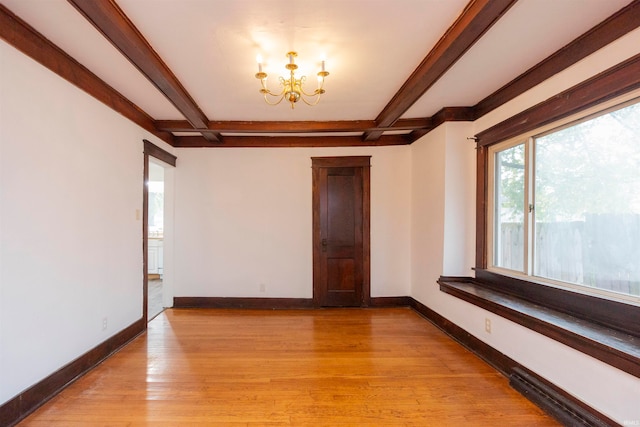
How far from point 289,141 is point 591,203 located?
3.53m

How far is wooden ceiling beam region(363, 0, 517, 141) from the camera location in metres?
1.71

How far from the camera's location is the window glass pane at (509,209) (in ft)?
9.11

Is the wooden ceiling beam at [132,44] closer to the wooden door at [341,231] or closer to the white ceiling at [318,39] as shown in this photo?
the white ceiling at [318,39]

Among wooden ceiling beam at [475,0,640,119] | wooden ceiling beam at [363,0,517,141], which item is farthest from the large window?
wooden ceiling beam at [363,0,517,141]

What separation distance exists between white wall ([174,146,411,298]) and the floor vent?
7.36ft

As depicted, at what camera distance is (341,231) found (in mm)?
4531

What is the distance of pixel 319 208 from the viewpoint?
14.7 feet

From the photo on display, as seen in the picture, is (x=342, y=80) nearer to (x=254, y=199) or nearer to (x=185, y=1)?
(x=185, y=1)

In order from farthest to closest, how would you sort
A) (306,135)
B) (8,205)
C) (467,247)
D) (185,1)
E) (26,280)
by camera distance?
1. (306,135)
2. (467,247)
3. (26,280)
4. (8,205)
5. (185,1)

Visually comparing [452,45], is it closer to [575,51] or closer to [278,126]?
[575,51]

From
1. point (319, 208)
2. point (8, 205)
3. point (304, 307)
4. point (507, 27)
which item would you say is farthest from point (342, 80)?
point (304, 307)

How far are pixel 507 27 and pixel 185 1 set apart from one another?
2050mm

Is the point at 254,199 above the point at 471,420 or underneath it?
above

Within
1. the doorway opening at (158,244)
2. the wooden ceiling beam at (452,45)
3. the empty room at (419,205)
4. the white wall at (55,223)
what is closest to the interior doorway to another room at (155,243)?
the doorway opening at (158,244)
